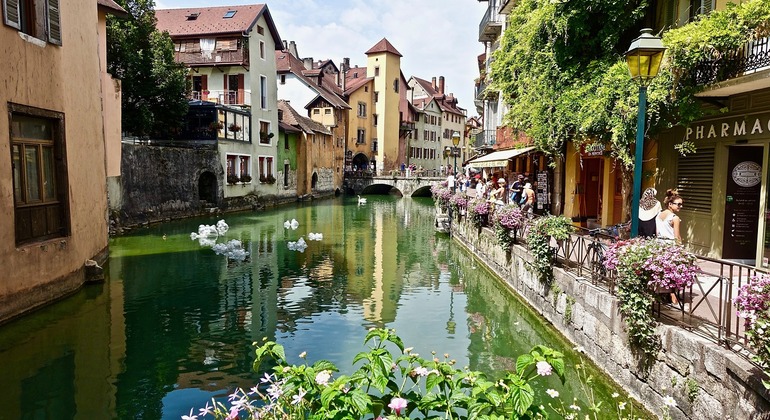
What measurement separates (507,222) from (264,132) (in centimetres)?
2988

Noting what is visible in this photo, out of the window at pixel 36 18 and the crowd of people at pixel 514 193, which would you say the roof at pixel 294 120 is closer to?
the crowd of people at pixel 514 193

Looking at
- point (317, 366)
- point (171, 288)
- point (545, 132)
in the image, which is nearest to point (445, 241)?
point (545, 132)

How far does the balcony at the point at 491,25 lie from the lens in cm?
2969

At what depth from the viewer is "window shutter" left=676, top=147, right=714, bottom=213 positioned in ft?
38.2

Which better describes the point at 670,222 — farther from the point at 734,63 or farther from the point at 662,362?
the point at 734,63

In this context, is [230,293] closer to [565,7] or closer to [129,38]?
[565,7]

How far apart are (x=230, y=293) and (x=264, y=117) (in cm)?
2877

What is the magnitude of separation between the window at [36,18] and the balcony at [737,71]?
13.3 metres

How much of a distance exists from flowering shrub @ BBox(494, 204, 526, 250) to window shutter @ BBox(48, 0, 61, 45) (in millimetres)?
11287

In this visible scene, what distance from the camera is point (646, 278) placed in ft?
22.7

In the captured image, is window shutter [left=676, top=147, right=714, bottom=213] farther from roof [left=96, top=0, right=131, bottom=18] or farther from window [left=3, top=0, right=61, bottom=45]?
roof [left=96, top=0, right=131, bottom=18]

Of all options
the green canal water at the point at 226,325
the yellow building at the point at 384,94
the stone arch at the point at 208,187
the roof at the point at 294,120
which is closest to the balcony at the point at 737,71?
the green canal water at the point at 226,325

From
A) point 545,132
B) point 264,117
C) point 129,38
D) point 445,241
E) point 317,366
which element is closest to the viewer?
point 317,366

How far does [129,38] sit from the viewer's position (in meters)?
29.8
